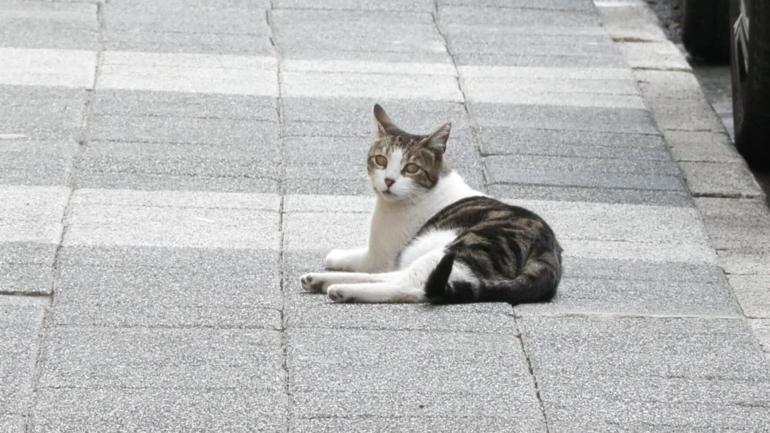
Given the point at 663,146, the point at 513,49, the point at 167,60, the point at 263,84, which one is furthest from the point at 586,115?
the point at 167,60

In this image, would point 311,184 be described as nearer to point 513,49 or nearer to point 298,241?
point 298,241

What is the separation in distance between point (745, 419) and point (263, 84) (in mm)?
4339

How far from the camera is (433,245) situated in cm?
515

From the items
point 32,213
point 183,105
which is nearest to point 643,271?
point 32,213

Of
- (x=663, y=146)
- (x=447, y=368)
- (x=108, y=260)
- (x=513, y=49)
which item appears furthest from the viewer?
(x=513, y=49)

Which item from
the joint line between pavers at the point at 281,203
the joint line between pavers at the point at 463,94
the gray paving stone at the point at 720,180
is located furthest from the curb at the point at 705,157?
the joint line between pavers at the point at 281,203

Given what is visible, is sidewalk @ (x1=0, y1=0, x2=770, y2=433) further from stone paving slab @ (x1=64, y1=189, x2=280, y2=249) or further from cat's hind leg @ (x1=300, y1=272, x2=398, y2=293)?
cat's hind leg @ (x1=300, y1=272, x2=398, y2=293)

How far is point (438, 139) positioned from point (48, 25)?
4037 millimetres

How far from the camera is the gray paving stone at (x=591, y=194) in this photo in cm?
648

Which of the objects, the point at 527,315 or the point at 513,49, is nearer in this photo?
the point at 527,315

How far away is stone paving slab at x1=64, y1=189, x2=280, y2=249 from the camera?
5555mm

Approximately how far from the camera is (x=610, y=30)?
371 inches

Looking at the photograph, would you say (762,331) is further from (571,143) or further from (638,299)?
(571,143)

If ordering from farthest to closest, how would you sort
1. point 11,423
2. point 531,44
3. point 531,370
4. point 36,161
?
point 531,44, point 36,161, point 531,370, point 11,423
